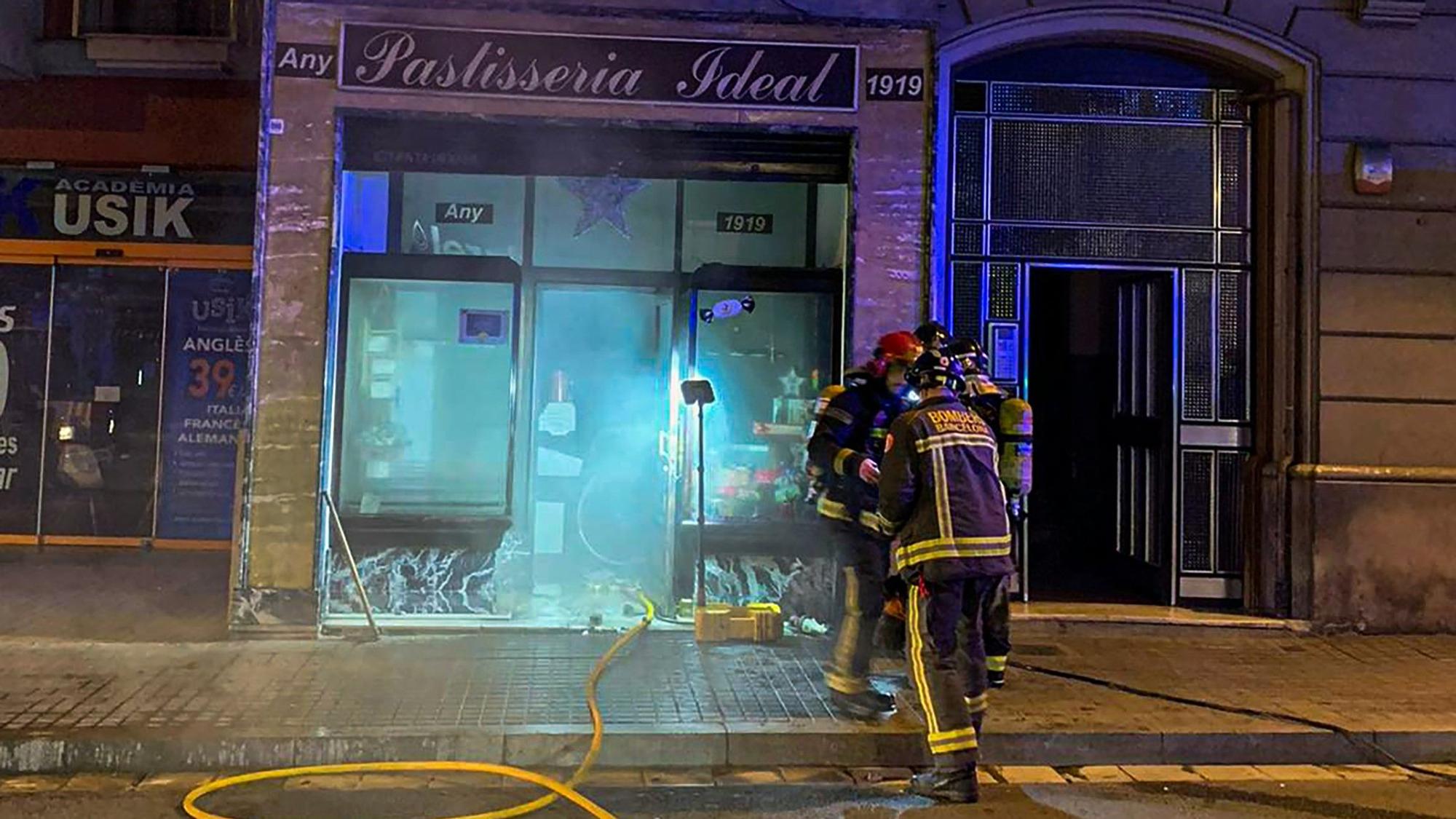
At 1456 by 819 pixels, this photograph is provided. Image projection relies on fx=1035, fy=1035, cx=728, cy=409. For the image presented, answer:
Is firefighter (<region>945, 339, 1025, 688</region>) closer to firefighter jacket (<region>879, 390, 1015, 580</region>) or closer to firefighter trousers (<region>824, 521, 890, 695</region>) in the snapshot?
firefighter trousers (<region>824, 521, 890, 695</region>)

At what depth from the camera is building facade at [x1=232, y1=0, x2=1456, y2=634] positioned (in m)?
7.35

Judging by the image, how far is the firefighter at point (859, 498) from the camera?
5.62 meters

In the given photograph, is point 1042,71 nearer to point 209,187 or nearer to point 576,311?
point 576,311

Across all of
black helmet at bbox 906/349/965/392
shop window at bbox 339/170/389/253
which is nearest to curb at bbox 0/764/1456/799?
black helmet at bbox 906/349/965/392

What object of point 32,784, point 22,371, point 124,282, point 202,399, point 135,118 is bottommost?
point 32,784

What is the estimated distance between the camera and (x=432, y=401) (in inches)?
313

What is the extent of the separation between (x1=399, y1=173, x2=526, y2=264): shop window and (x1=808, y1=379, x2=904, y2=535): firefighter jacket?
3.34 metres

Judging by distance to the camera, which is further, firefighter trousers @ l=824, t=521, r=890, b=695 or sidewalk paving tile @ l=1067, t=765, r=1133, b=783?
firefighter trousers @ l=824, t=521, r=890, b=695

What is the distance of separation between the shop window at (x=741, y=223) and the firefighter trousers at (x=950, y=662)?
12.6 feet

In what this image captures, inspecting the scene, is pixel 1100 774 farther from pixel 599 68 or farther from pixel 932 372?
pixel 599 68

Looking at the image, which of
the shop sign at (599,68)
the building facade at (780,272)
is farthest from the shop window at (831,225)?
the shop sign at (599,68)

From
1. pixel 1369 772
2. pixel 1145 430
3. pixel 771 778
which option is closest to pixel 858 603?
pixel 771 778

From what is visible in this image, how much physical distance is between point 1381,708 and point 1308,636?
1.93m

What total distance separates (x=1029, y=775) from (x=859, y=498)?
65.9 inches
